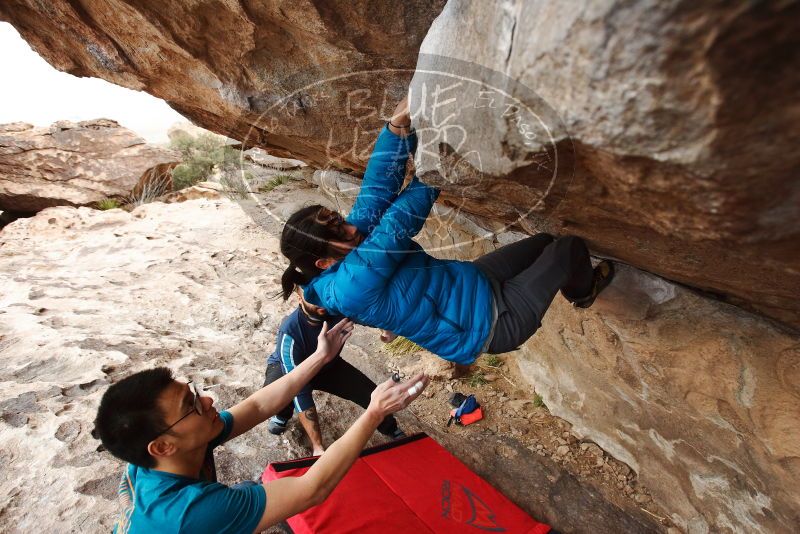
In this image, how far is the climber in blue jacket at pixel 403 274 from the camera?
70.6 inches

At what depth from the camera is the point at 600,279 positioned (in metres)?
2.41

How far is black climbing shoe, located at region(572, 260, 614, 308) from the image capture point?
7.77 ft

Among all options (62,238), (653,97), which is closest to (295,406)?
(653,97)

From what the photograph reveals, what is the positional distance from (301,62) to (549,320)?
94.0 inches

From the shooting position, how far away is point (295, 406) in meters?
2.96

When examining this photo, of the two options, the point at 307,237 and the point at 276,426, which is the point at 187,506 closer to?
the point at 307,237

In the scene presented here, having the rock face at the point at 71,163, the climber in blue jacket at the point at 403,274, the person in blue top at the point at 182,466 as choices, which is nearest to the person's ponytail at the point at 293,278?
the climber in blue jacket at the point at 403,274

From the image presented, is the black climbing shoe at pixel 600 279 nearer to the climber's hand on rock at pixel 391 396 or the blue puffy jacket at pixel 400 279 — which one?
the blue puffy jacket at pixel 400 279

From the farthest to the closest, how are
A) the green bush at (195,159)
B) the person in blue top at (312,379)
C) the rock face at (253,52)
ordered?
the green bush at (195,159)
the person in blue top at (312,379)
the rock face at (253,52)

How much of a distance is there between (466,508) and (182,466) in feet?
5.45

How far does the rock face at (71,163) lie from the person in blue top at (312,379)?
6.51 m

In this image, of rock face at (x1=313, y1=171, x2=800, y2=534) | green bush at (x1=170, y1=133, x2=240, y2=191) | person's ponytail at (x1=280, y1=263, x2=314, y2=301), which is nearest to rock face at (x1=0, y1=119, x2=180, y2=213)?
green bush at (x1=170, y1=133, x2=240, y2=191)

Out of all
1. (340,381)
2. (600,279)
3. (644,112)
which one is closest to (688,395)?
(600,279)

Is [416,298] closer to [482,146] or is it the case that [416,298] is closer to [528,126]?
[482,146]
